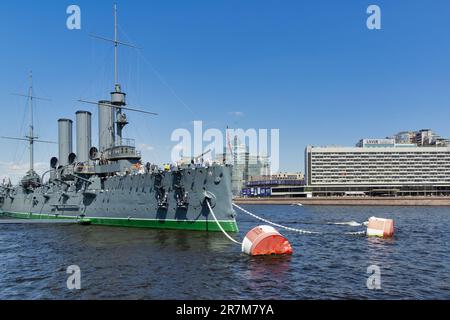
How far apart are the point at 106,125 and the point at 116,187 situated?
1272cm

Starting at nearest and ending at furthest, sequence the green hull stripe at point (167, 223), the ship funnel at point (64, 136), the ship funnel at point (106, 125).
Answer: the green hull stripe at point (167, 223), the ship funnel at point (106, 125), the ship funnel at point (64, 136)

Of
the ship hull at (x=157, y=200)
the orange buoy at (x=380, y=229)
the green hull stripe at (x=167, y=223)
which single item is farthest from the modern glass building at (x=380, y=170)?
the green hull stripe at (x=167, y=223)

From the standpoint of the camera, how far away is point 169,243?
27625 mm

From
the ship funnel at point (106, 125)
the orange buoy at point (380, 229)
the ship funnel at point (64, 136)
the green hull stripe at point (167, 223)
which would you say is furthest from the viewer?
the ship funnel at point (64, 136)

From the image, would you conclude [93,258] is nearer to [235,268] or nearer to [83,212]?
[235,268]

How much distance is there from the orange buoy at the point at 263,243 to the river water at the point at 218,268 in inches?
22.8

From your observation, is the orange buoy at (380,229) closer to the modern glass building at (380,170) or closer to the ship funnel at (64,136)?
the ship funnel at (64,136)

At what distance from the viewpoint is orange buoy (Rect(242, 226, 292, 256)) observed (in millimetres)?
21625

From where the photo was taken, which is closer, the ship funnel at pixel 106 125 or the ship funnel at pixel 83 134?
the ship funnel at pixel 106 125

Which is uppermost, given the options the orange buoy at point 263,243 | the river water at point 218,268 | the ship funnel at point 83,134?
the ship funnel at point 83,134

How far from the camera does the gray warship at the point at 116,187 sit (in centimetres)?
3238

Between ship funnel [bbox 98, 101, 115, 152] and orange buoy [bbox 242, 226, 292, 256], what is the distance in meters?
31.8

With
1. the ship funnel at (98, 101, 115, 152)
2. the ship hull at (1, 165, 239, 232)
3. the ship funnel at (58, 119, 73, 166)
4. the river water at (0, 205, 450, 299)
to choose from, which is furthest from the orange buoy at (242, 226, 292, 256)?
the ship funnel at (58, 119, 73, 166)

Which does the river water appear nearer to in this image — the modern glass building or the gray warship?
the gray warship
